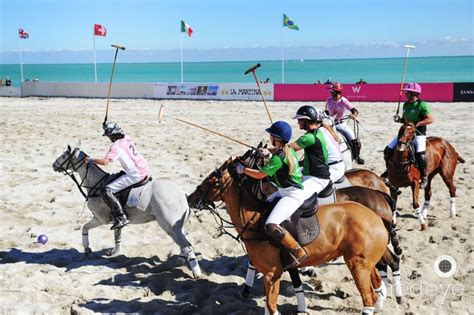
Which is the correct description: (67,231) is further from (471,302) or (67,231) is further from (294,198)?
(471,302)

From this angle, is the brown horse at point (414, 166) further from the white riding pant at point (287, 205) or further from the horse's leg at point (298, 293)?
the white riding pant at point (287, 205)

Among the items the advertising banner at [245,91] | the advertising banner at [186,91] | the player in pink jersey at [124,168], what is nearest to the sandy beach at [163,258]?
the player in pink jersey at [124,168]

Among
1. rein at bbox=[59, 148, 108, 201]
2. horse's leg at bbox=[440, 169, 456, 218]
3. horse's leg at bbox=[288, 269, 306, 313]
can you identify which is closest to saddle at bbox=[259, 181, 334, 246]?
horse's leg at bbox=[288, 269, 306, 313]

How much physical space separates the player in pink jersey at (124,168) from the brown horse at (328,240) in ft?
7.65

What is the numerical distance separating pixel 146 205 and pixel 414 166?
5.30 metres

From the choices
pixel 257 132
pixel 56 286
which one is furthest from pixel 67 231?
pixel 257 132

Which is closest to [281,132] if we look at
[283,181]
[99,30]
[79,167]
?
[283,181]

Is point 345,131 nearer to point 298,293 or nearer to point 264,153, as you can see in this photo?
point 298,293

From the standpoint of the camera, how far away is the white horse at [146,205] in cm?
838

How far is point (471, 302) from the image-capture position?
7281 millimetres

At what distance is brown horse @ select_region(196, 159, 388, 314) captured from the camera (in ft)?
21.5

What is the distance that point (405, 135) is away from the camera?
1047cm

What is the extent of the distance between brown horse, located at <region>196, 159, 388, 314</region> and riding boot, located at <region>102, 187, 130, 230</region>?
94.8 inches

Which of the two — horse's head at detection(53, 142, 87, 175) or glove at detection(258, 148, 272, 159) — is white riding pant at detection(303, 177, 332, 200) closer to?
glove at detection(258, 148, 272, 159)
